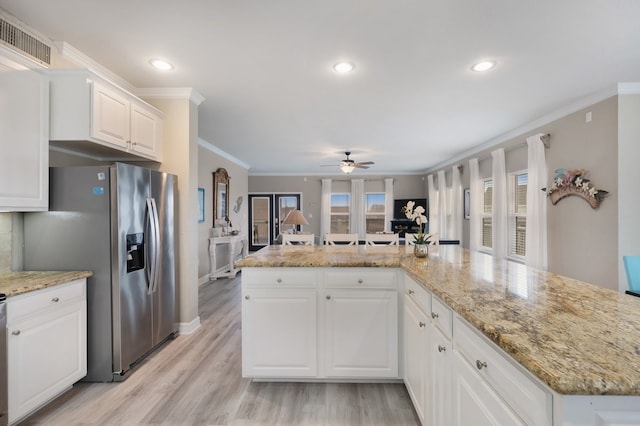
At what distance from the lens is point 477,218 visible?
557cm

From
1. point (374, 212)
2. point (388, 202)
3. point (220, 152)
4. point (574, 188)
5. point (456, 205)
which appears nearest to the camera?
point (574, 188)

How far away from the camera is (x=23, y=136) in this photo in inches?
78.5

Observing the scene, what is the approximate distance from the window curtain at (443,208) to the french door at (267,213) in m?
4.20

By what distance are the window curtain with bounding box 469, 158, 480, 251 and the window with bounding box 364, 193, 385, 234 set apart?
365cm

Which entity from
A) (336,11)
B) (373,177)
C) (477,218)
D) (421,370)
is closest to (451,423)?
(421,370)

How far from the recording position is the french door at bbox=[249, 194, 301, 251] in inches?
368

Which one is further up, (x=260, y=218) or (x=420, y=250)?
(x=260, y=218)

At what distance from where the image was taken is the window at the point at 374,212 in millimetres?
9211

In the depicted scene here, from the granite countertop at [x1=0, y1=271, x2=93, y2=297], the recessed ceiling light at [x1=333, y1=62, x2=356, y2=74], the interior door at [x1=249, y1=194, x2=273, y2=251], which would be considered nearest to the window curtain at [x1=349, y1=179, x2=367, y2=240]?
the interior door at [x1=249, y1=194, x2=273, y2=251]

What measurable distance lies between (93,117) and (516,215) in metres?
5.50

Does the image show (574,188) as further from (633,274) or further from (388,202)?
(388,202)

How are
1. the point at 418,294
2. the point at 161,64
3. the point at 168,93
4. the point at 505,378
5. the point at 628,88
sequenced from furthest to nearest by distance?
the point at 168,93 < the point at 628,88 < the point at 161,64 < the point at 418,294 < the point at 505,378

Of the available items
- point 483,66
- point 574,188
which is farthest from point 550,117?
point 483,66

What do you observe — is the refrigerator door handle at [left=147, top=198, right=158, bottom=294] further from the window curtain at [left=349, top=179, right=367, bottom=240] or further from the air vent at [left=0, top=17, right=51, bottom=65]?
the window curtain at [left=349, top=179, right=367, bottom=240]
